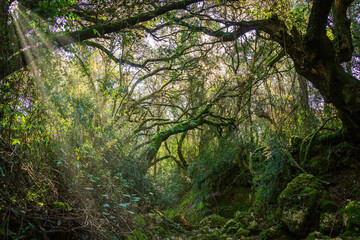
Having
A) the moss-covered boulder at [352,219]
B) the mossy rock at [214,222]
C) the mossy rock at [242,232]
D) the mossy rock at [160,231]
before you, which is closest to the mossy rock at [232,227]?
the mossy rock at [242,232]

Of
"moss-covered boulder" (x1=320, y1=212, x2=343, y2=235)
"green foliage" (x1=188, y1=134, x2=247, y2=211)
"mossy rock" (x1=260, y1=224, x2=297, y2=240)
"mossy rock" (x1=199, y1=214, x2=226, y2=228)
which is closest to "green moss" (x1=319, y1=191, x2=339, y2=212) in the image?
"moss-covered boulder" (x1=320, y1=212, x2=343, y2=235)

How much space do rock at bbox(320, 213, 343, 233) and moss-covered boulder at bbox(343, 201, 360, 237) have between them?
0.16m

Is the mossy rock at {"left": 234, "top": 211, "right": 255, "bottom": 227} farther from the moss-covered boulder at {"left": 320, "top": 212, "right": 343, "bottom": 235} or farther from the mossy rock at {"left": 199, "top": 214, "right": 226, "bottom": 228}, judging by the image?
the moss-covered boulder at {"left": 320, "top": 212, "right": 343, "bottom": 235}

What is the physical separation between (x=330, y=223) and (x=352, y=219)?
0.46 m

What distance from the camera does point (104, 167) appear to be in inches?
158

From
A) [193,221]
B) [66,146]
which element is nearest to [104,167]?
[66,146]

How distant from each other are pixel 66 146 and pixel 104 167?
3.65ft

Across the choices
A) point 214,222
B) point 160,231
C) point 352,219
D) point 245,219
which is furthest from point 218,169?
point 352,219

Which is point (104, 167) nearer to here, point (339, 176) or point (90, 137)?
point (90, 137)

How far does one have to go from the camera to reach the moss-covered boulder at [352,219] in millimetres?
2902

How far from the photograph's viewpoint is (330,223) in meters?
3.42

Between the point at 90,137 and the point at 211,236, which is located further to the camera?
the point at 211,236

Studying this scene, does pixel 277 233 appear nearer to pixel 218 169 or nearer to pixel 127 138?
pixel 127 138

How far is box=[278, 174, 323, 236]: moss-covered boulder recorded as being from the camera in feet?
12.1
